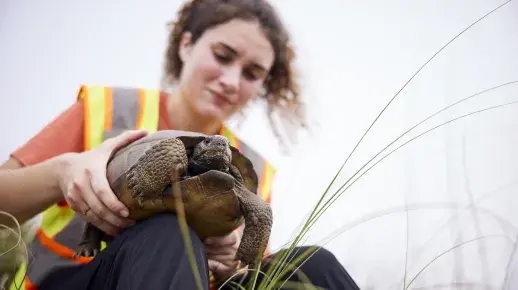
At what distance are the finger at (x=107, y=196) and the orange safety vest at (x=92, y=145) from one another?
28 cm

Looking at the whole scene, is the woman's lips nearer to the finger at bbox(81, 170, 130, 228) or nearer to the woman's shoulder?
the woman's shoulder

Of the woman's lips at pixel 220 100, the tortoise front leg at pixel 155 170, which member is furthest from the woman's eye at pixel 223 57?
the tortoise front leg at pixel 155 170

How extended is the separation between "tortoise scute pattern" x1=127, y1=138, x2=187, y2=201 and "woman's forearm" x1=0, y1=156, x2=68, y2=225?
0.22 m

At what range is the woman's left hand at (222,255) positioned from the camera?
988 mm

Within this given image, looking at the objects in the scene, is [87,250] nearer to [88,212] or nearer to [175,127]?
[88,212]

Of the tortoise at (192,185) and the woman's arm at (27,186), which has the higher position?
the tortoise at (192,185)

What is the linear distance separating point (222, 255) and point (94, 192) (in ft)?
1.00

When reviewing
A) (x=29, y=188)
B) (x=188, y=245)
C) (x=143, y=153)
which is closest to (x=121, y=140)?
(x=143, y=153)

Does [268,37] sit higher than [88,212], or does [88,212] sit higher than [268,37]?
[268,37]

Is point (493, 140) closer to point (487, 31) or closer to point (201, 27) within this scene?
point (487, 31)

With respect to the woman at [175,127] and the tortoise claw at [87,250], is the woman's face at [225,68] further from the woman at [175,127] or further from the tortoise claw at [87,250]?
the tortoise claw at [87,250]

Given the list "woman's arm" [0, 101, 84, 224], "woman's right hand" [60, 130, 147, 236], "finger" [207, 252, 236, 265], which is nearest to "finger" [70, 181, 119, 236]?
"woman's right hand" [60, 130, 147, 236]

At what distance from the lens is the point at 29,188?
99cm

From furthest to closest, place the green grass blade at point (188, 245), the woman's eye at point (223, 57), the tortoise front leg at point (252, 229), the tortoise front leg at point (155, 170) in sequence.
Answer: the woman's eye at point (223, 57), the tortoise front leg at point (252, 229), the tortoise front leg at point (155, 170), the green grass blade at point (188, 245)
